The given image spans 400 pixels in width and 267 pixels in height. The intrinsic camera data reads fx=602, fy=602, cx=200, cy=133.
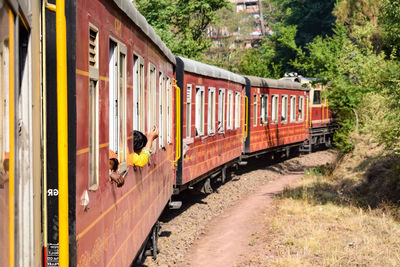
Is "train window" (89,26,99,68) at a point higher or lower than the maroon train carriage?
higher

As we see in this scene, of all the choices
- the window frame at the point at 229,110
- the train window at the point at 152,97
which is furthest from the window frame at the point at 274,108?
the train window at the point at 152,97

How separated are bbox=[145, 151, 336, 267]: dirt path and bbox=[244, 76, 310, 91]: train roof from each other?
10.3 feet

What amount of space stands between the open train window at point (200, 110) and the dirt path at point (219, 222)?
1871 mm

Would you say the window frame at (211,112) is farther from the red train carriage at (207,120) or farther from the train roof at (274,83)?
the train roof at (274,83)

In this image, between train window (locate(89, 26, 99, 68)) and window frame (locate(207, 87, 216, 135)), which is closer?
train window (locate(89, 26, 99, 68))

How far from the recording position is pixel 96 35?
411 cm

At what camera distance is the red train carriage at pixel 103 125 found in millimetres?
3334

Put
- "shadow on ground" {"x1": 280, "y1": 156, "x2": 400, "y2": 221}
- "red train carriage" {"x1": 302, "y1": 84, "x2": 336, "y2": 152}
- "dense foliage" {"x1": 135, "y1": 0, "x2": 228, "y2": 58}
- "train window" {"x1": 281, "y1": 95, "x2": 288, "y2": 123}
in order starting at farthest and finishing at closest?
"dense foliage" {"x1": 135, "y1": 0, "x2": 228, "y2": 58} < "red train carriage" {"x1": 302, "y1": 84, "x2": 336, "y2": 152} < "train window" {"x1": 281, "y1": 95, "x2": 288, "y2": 123} < "shadow on ground" {"x1": 280, "y1": 156, "x2": 400, "y2": 221}

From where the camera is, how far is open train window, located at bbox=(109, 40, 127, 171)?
4.75 m

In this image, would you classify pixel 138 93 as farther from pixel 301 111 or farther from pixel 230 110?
pixel 301 111

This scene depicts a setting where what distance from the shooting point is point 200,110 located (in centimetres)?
1337

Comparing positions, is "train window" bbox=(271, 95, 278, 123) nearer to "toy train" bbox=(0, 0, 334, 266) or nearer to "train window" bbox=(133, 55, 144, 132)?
"toy train" bbox=(0, 0, 334, 266)

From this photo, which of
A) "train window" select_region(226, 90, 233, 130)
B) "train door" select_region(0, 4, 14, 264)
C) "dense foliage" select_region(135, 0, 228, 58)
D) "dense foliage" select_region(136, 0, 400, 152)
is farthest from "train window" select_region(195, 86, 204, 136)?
"dense foliage" select_region(135, 0, 228, 58)

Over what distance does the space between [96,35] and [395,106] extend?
861cm
